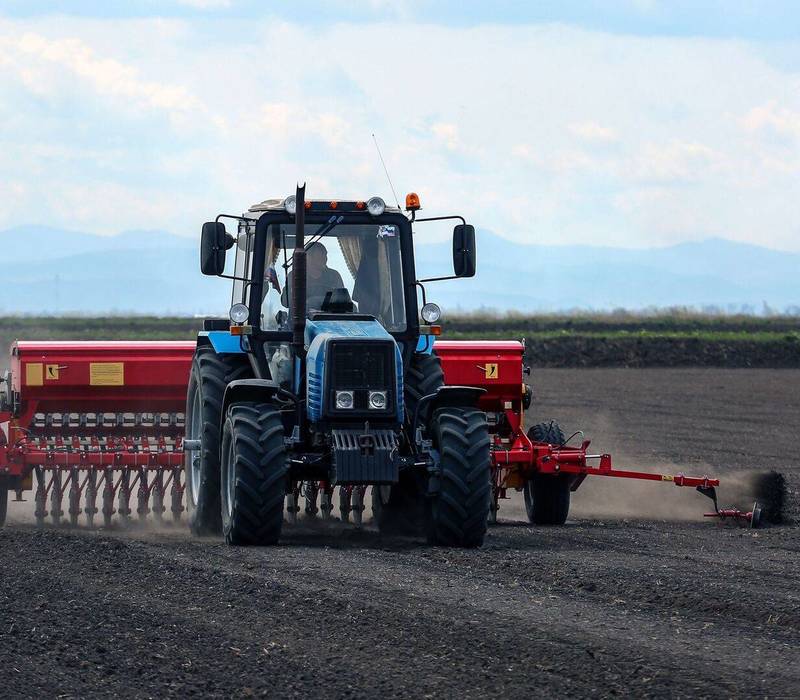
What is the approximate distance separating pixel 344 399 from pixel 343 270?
5.01 feet

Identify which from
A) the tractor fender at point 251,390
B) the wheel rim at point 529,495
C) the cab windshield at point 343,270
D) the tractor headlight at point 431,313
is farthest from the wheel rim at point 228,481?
the wheel rim at point 529,495

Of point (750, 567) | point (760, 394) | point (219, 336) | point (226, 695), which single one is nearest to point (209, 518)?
point (219, 336)

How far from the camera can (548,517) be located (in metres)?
13.4

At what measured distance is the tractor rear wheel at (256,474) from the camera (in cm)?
1038

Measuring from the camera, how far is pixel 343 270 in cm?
1176

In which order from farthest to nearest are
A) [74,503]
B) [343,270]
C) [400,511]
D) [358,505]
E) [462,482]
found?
[74,503] < [358,505] < [400,511] < [343,270] < [462,482]

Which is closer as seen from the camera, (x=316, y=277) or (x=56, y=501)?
(x=316, y=277)

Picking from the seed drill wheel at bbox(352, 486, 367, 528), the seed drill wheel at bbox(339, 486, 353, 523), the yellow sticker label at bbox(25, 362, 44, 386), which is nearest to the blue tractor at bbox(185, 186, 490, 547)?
the seed drill wheel at bbox(352, 486, 367, 528)

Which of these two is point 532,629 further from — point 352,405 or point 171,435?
point 171,435

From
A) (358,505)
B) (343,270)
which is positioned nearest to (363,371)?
(343,270)

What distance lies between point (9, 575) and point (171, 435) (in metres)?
5.03

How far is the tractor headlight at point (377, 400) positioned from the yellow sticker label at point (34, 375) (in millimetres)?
4583

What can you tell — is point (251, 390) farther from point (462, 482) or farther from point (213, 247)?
point (462, 482)

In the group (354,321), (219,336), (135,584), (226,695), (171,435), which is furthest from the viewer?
(171,435)
